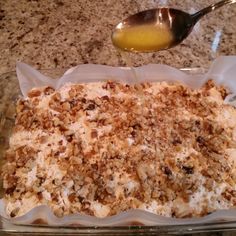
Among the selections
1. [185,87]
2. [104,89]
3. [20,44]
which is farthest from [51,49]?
[185,87]

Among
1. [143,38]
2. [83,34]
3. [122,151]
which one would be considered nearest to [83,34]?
[83,34]

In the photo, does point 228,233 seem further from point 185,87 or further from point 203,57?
point 203,57

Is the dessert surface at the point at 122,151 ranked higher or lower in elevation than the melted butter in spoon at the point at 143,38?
lower

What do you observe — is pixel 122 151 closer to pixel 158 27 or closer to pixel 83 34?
pixel 158 27

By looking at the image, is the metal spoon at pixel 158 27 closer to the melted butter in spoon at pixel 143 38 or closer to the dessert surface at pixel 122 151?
the melted butter in spoon at pixel 143 38

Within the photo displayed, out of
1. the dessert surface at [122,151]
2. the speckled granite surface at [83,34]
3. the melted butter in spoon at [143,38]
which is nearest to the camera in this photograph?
the dessert surface at [122,151]

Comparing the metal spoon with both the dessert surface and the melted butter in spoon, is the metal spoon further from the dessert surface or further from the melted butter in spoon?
the dessert surface

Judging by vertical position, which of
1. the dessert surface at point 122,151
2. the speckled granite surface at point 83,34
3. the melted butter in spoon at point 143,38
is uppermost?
the melted butter in spoon at point 143,38

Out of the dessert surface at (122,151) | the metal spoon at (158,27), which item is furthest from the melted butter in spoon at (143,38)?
the dessert surface at (122,151)
